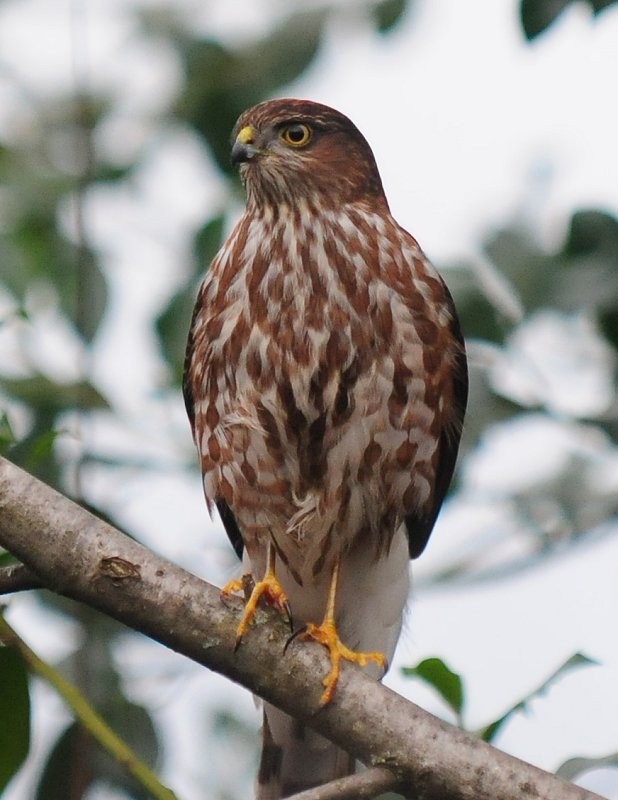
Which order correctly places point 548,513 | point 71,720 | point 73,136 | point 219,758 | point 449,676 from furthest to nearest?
point 219,758
point 73,136
point 548,513
point 71,720
point 449,676

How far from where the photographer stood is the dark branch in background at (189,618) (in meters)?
3.04

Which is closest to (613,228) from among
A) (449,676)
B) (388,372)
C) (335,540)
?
(388,372)

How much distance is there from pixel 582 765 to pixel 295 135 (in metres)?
2.16

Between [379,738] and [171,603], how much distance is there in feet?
1.74

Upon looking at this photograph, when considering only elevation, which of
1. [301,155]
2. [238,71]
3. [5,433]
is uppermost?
[238,71]

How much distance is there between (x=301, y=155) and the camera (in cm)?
459

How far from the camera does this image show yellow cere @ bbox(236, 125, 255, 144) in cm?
450

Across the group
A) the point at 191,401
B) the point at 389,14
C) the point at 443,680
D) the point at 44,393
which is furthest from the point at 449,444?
the point at 389,14

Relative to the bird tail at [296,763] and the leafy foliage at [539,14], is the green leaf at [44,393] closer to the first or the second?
the bird tail at [296,763]

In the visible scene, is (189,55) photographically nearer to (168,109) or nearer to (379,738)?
Result: (168,109)

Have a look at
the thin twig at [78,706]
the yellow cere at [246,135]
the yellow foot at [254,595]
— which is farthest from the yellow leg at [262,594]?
the yellow cere at [246,135]

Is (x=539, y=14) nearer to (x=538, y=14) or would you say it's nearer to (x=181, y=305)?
(x=538, y=14)

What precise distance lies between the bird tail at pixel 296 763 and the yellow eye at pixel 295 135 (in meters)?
1.76

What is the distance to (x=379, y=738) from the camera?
3154 millimetres
